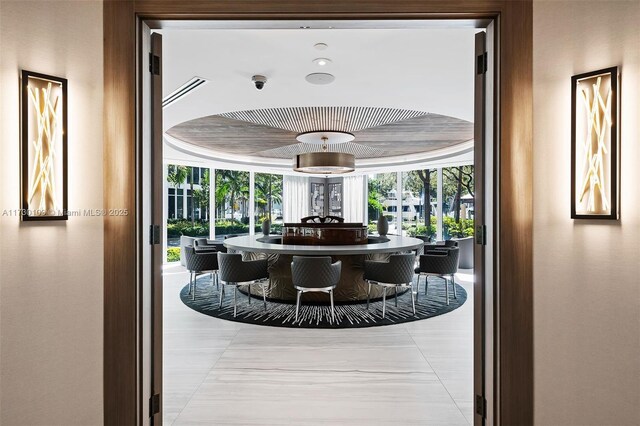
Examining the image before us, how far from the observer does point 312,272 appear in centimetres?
436

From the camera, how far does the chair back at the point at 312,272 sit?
4344 millimetres

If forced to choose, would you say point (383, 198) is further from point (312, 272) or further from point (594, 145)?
point (594, 145)

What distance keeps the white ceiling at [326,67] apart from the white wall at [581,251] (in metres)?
1.08

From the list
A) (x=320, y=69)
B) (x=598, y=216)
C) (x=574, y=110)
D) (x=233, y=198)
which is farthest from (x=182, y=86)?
(x=233, y=198)

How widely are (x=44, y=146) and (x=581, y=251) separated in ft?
8.28

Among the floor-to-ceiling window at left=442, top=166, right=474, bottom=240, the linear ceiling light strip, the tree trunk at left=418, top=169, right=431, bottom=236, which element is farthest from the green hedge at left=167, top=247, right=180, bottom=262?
the floor-to-ceiling window at left=442, top=166, right=474, bottom=240

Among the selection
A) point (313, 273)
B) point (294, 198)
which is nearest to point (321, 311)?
point (313, 273)

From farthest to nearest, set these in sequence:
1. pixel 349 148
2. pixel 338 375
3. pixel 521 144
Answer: pixel 349 148 < pixel 338 375 < pixel 521 144

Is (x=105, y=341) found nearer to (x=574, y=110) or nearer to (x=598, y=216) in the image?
(x=598, y=216)

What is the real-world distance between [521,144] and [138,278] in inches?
81.0

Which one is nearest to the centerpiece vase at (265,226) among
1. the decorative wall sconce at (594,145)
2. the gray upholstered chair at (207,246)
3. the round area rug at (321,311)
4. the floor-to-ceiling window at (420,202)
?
the gray upholstered chair at (207,246)

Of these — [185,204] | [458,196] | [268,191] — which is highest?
[268,191]

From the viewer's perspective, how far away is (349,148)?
829 cm

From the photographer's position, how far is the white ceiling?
2.76 m
